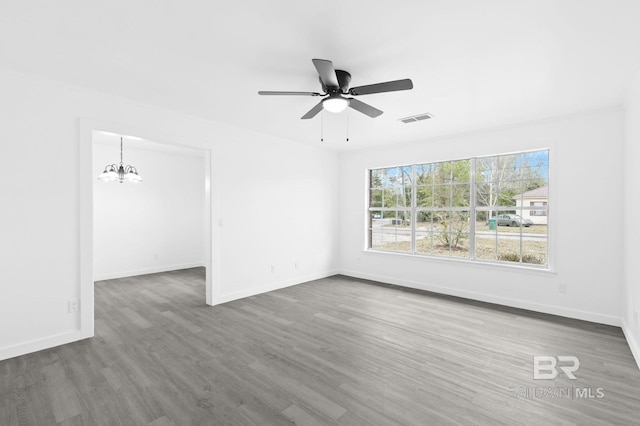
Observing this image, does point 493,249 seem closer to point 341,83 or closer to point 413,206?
point 413,206

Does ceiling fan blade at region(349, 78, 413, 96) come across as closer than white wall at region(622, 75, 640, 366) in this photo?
Yes

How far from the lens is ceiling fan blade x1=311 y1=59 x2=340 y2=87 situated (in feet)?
6.86

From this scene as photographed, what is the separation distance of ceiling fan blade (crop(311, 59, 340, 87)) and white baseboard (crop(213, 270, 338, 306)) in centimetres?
340

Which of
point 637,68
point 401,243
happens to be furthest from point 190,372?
point 637,68

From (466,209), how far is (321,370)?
3644mm

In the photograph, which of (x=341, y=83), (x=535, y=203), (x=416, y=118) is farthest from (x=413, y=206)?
(x=341, y=83)

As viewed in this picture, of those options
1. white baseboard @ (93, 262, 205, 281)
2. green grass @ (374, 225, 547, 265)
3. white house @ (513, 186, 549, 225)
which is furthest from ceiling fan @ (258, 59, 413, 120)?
white baseboard @ (93, 262, 205, 281)

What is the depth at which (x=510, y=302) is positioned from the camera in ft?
14.3

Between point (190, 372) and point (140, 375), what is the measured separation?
0.40m

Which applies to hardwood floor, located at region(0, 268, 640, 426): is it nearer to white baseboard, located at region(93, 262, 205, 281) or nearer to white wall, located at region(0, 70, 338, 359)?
white wall, located at region(0, 70, 338, 359)

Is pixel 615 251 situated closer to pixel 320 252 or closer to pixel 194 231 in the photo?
pixel 320 252
